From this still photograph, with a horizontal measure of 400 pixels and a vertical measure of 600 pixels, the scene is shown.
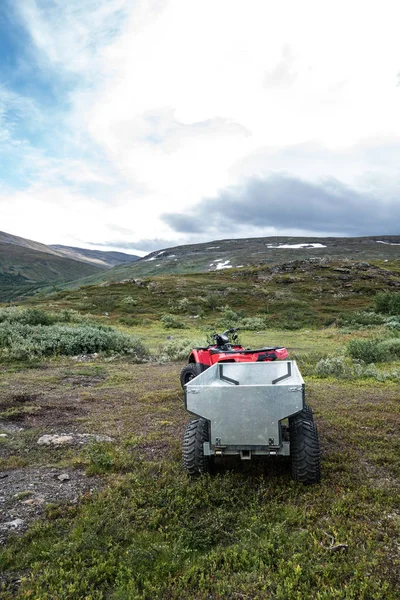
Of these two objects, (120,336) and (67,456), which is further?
(120,336)

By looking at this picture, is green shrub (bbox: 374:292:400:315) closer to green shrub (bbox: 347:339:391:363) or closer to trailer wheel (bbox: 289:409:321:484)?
green shrub (bbox: 347:339:391:363)

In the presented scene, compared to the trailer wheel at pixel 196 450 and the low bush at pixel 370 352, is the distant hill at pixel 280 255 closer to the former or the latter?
the low bush at pixel 370 352

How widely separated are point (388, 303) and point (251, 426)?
34524 mm

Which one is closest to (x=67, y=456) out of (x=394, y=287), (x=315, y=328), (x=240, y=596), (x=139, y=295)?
(x=240, y=596)

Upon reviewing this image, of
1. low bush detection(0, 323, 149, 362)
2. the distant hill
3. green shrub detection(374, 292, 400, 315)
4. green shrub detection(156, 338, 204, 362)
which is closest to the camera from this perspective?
low bush detection(0, 323, 149, 362)

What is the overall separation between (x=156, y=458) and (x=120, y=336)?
1236 cm

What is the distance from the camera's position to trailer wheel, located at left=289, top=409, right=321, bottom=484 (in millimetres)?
4648

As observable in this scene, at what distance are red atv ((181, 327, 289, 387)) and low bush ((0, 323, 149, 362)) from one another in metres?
7.12

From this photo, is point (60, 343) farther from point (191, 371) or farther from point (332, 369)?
point (332, 369)

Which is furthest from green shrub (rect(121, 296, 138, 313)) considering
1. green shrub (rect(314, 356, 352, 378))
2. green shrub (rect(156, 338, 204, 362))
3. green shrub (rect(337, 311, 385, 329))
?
green shrub (rect(314, 356, 352, 378))

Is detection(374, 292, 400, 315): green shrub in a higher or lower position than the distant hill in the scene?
lower

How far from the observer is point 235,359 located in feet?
22.1

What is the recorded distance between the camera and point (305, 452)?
4.69 metres

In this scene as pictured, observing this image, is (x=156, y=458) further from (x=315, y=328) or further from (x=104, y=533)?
(x=315, y=328)
